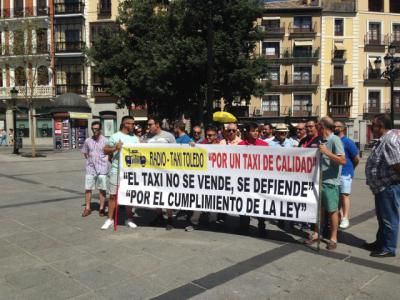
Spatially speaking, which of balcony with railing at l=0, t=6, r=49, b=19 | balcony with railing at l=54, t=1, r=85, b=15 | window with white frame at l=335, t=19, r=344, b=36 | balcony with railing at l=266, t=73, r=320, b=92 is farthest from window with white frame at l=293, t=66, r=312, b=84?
balcony with railing at l=0, t=6, r=49, b=19

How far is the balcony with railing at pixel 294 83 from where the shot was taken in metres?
45.1

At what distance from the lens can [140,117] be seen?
39.6 m

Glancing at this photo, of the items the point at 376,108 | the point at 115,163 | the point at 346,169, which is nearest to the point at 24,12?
the point at 376,108

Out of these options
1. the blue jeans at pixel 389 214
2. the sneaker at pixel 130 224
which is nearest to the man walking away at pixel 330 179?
the blue jeans at pixel 389 214

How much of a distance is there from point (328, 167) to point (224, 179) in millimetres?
1451

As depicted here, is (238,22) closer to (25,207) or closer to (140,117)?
(25,207)

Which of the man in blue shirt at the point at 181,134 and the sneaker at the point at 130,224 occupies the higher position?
the man in blue shirt at the point at 181,134

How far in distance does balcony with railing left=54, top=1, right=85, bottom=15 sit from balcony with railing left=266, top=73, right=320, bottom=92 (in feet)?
71.2

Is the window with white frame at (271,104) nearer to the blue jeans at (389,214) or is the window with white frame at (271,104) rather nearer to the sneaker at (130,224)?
the sneaker at (130,224)

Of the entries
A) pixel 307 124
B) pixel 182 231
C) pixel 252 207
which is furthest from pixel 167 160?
pixel 307 124

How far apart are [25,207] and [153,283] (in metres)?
4.81

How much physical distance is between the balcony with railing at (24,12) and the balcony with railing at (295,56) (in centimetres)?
2402

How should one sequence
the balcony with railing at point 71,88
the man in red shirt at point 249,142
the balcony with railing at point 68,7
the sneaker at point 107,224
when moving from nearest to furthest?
the man in red shirt at point 249,142 < the sneaker at point 107,224 < the balcony with railing at point 68,7 < the balcony with railing at point 71,88

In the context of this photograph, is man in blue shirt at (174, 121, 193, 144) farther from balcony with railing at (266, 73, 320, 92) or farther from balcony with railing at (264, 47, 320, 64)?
balcony with railing at (264, 47, 320, 64)
